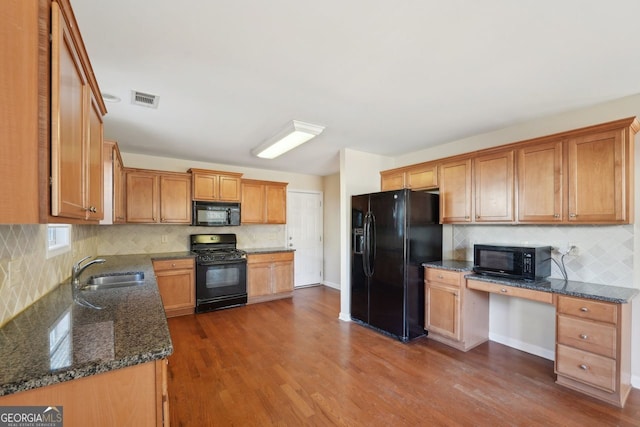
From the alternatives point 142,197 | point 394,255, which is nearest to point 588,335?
point 394,255

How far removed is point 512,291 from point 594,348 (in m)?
0.65

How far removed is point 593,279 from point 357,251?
2384 millimetres

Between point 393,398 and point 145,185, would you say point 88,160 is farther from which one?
point 145,185

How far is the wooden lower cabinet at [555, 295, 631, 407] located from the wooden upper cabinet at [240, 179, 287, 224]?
4.17 metres

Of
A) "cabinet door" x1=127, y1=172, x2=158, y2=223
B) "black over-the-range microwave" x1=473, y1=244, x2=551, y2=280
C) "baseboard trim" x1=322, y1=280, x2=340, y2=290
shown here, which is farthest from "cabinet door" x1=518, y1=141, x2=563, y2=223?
"cabinet door" x1=127, y1=172, x2=158, y2=223

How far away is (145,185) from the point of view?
4180 mm

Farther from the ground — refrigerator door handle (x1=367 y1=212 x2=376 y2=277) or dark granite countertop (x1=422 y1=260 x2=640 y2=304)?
refrigerator door handle (x1=367 y1=212 x2=376 y2=277)

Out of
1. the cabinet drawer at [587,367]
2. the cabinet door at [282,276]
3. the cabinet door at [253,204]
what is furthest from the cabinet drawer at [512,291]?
the cabinet door at [253,204]

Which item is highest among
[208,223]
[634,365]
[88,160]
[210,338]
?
[88,160]

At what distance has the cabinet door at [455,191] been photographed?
327 cm

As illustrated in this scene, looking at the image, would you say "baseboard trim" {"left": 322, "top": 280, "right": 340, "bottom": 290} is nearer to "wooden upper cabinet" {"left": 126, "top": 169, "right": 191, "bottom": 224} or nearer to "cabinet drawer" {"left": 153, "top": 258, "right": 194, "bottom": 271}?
"cabinet drawer" {"left": 153, "top": 258, "right": 194, "bottom": 271}

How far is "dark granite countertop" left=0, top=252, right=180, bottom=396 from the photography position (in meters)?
0.94

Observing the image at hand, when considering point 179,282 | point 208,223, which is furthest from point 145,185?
point 179,282

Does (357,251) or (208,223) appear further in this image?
(208,223)
